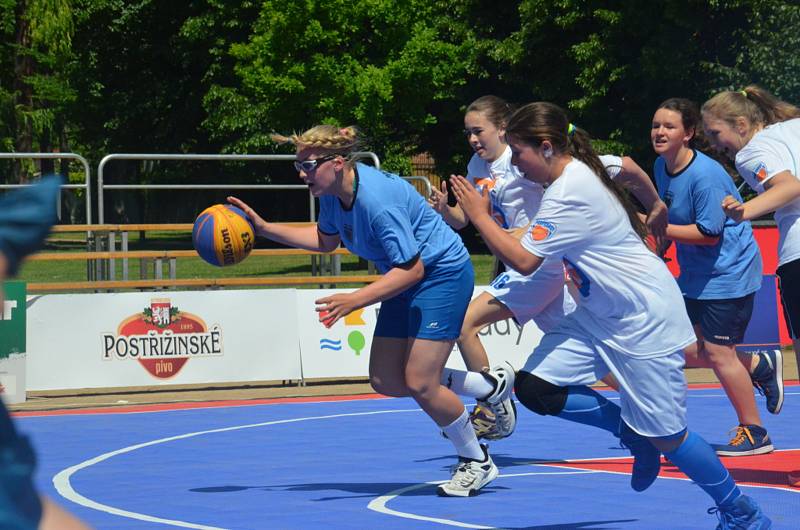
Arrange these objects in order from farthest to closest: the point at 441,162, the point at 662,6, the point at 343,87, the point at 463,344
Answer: the point at 441,162
the point at 343,87
the point at 662,6
the point at 463,344

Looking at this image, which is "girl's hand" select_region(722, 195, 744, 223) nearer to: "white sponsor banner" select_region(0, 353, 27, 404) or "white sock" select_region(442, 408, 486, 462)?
"white sock" select_region(442, 408, 486, 462)

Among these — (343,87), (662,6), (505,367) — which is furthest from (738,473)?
(343,87)

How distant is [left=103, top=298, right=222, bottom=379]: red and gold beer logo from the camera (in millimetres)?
13438

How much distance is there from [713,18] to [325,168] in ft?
103

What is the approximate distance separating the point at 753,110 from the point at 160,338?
7.27 metres

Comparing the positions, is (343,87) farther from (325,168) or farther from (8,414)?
(8,414)

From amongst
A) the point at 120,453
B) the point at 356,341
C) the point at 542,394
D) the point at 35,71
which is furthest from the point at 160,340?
the point at 35,71

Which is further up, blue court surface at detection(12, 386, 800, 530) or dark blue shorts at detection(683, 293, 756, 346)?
dark blue shorts at detection(683, 293, 756, 346)


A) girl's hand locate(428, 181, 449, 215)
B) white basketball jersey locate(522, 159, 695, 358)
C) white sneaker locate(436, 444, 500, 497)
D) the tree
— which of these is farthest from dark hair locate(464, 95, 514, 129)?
the tree

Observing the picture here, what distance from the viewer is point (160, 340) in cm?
1352

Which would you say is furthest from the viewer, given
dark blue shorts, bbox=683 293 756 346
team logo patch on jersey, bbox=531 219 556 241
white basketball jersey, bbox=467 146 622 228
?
dark blue shorts, bbox=683 293 756 346

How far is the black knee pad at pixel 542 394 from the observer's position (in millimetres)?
6418

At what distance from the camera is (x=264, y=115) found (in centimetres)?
4175

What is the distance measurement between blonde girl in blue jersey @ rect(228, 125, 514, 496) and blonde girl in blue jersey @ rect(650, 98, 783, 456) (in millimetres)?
1917
